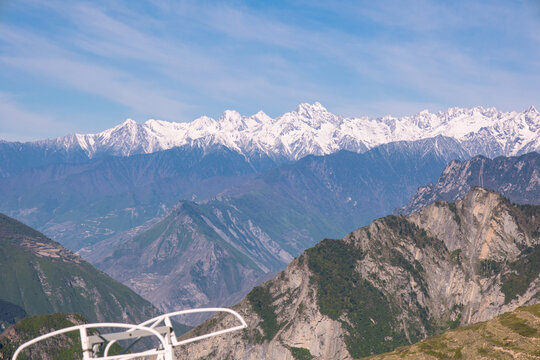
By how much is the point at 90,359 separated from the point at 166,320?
10.5 meters

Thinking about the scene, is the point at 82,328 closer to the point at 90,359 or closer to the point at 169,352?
the point at 90,359

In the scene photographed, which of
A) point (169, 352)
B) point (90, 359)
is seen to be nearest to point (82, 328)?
point (90, 359)

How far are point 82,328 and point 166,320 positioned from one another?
11909 millimetres

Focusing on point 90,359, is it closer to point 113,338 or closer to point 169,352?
point 113,338

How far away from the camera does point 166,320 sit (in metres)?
80.3

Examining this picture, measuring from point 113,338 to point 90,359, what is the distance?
3.29m

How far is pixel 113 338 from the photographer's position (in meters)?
74.7

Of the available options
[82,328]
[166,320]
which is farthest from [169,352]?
[82,328]

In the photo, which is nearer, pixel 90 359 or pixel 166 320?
pixel 90 359

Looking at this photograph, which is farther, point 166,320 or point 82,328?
point 166,320

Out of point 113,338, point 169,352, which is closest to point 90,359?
point 113,338

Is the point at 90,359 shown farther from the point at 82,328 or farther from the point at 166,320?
the point at 166,320

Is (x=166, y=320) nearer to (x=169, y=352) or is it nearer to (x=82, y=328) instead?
(x=169, y=352)

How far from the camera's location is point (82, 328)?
7125cm
